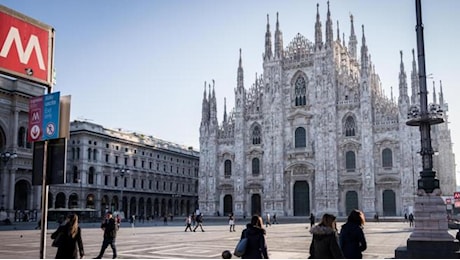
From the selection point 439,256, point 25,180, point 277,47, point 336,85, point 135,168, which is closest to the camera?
point 439,256

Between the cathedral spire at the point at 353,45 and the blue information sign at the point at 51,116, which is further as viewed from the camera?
the cathedral spire at the point at 353,45

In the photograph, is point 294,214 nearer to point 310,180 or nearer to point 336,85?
point 310,180

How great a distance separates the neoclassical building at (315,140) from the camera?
50625mm

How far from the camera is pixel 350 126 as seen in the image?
53.9 m

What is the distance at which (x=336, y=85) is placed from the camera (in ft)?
181

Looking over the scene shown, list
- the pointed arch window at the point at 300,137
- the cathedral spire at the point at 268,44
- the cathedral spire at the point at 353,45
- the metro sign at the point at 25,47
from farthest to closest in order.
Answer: the cathedral spire at the point at 353,45 < the cathedral spire at the point at 268,44 < the pointed arch window at the point at 300,137 < the metro sign at the point at 25,47

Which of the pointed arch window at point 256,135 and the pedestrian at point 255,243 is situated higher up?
the pointed arch window at point 256,135

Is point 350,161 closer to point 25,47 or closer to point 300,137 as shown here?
point 300,137

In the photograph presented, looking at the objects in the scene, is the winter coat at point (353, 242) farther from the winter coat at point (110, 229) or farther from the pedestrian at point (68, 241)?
the winter coat at point (110, 229)

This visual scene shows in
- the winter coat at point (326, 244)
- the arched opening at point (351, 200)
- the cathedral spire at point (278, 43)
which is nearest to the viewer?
the winter coat at point (326, 244)

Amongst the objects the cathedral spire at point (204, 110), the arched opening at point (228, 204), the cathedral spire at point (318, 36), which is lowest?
the arched opening at point (228, 204)

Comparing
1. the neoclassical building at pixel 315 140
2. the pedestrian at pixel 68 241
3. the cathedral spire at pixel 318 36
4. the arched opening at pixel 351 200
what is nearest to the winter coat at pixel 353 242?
the pedestrian at pixel 68 241

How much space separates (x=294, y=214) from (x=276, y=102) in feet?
44.8

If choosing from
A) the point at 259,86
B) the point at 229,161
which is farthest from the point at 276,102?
the point at 229,161
